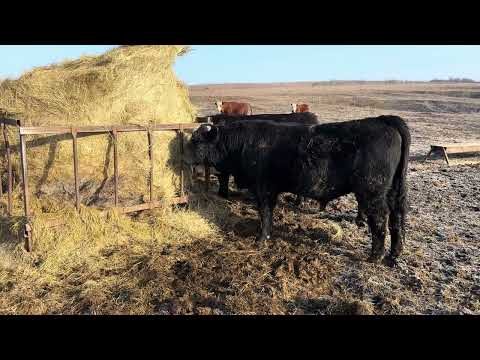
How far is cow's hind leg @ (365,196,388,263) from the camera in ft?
17.3

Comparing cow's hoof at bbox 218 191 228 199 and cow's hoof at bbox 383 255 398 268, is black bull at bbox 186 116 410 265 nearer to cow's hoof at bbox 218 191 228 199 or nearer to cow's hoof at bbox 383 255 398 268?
cow's hoof at bbox 383 255 398 268

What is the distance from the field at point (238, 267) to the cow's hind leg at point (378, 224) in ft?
0.68

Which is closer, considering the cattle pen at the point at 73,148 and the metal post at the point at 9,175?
the cattle pen at the point at 73,148

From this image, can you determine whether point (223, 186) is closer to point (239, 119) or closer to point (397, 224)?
point (239, 119)

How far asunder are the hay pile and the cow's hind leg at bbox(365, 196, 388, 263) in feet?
7.54

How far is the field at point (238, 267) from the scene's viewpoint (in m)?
4.15

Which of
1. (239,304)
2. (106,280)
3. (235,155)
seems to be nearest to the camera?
(239,304)

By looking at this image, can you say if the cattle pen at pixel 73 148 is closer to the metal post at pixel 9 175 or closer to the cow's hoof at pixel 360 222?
the metal post at pixel 9 175

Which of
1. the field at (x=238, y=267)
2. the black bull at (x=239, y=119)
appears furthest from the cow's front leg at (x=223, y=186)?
the field at (x=238, y=267)

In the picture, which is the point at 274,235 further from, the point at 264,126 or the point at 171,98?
the point at 171,98

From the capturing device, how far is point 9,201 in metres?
5.60

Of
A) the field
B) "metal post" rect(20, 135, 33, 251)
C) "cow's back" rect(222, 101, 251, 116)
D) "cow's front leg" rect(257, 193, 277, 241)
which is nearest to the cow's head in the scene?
the field

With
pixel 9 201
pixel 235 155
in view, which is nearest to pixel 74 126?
pixel 9 201
